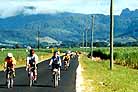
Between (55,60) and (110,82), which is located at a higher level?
(55,60)

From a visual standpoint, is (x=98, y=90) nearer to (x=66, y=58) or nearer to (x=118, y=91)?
(x=118, y=91)

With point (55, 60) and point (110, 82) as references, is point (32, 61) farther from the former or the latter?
point (110, 82)

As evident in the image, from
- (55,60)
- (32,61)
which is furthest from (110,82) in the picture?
(32,61)

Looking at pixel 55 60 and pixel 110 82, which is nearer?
pixel 55 60

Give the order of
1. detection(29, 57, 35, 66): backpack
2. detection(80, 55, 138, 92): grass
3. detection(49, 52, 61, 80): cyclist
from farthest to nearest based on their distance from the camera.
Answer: detection(49, 52, 61, 80): cyclist < detection(29, 57, 35, 66): backpack < detection(80, 55, 138, 92): grass

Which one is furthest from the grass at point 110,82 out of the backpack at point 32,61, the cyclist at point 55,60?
the backpack at point 32,61

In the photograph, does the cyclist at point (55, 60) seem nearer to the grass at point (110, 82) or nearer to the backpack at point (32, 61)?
the backpack at point (32, 61)

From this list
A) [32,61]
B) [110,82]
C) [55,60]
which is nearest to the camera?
[32,61]

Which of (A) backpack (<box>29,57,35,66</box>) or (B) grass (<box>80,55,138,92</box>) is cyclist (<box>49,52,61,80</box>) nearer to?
(A) backpack (<box>29,57,35,66</box>)

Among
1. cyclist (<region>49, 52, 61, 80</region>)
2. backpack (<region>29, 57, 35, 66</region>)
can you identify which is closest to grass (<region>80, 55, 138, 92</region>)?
cyclist (<region>49, 52, 61, 80</region>)

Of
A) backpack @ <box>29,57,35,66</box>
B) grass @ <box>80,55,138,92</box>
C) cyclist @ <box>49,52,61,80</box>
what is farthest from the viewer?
cyclist @ <box>49,52,61,80</box>

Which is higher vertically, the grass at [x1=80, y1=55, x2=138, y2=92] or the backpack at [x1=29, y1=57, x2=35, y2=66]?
the backpack at [x1=29, y1=57, x2=35, y2=66]

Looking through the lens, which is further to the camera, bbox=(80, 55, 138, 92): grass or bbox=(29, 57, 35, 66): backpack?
bbox=(29, 57, 35, 66): backpack

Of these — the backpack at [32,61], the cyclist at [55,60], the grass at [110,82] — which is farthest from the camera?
the cyclist at [55,60]
